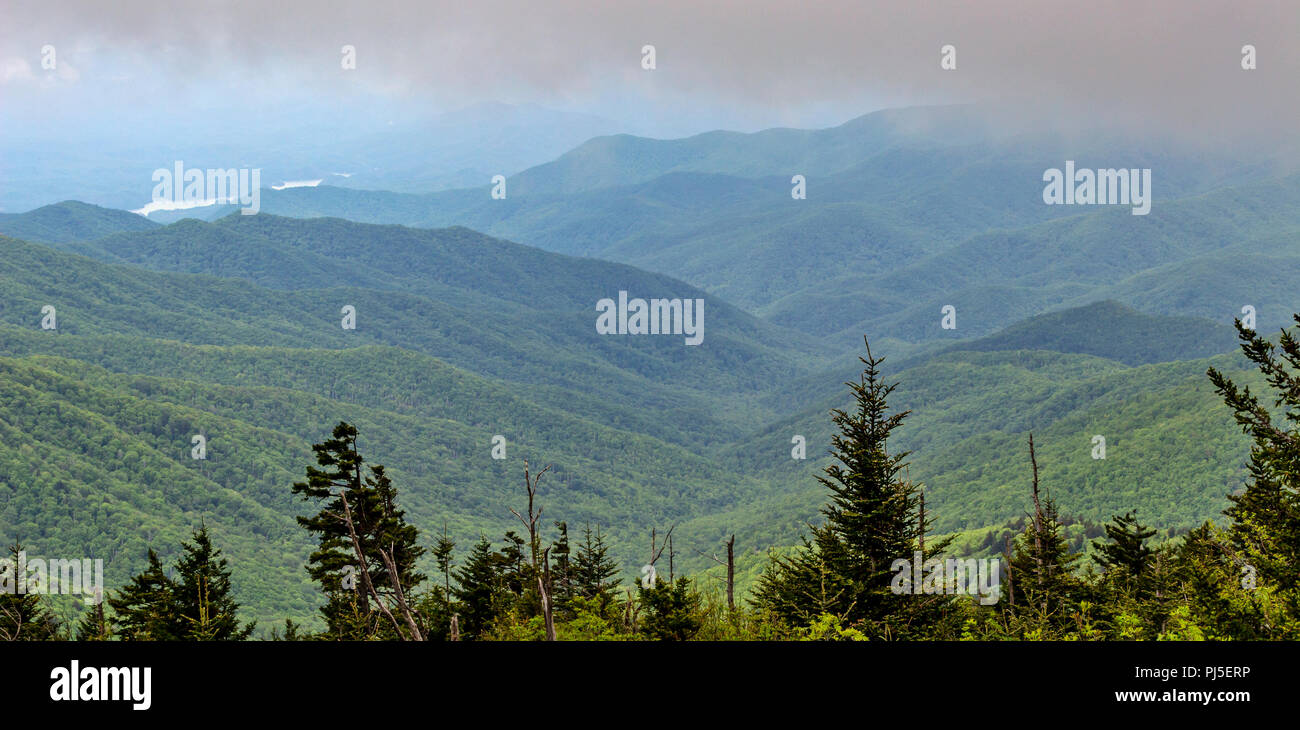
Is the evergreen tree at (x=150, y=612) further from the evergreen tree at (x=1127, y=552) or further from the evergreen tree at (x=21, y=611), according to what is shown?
the evergreen tree at (x=1127, y=552)

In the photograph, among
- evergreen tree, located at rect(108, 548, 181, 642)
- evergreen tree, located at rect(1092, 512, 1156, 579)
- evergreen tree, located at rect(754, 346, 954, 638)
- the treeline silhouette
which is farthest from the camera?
evergreen tree, located at rect(1092, 512, 1156, 579)

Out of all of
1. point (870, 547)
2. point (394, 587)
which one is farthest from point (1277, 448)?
point (394, 587)

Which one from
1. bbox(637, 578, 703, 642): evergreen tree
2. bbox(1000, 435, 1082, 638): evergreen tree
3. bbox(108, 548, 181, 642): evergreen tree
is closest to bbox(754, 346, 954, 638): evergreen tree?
bbox(1000, 435, 1082, 638): evergreen tree

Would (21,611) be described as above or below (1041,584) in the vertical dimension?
below

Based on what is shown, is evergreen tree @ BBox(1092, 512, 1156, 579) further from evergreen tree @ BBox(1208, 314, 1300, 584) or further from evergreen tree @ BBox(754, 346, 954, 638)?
evergreen tree @ BBox(1208, 314, 1300, 584)

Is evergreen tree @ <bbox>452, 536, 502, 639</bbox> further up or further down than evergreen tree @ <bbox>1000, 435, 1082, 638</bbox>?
further down

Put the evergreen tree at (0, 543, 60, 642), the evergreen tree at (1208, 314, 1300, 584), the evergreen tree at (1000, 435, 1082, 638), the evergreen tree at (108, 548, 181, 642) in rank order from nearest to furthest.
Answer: the evergreen tree at (1208, 314, 1300, 584) → the evergreen tree at (1000, 435, 1082, 638) → the evergreen tree at (108, 548, 181, 642) → the evergreen tree at (0, 543, 60, 642)

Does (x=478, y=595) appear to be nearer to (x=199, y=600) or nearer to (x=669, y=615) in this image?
(x=199, y=600)

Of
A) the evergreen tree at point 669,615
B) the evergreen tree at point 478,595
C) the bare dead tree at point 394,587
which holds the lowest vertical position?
the evergreen tree at point 478,595

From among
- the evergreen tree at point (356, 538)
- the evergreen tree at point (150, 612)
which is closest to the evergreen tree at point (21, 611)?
the evergreen tree at point (150, 612)
